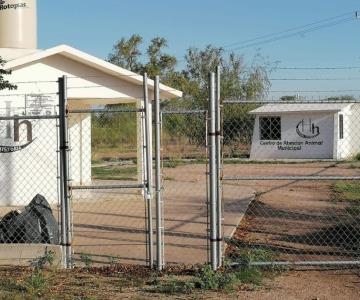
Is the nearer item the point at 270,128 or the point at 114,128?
the point at 114,128

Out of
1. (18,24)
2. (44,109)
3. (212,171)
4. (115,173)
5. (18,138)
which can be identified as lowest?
(115,173)

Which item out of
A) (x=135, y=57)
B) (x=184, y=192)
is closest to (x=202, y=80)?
(x=135, y=57)

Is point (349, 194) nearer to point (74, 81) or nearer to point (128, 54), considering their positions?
point (74, 81)

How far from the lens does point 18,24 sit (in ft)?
57.3

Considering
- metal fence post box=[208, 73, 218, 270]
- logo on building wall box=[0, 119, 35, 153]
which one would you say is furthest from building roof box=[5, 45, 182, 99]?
metal fence post box=[208, 73, 218, 270]

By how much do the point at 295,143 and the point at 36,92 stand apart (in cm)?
2278

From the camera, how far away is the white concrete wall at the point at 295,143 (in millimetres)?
36094

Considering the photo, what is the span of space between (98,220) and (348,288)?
22.3 ft

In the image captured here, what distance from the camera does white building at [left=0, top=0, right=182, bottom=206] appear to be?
52.6ft

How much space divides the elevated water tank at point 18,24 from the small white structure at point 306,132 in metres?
20.4

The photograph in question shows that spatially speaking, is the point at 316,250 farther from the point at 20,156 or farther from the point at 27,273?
the point at 20,156

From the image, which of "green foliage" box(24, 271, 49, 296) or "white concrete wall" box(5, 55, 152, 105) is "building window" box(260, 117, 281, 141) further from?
"green foliage" box(24, 271, 49, 296)

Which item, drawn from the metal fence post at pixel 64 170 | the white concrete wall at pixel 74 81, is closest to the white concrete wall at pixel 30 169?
the white concrete wall at pixel 74 81

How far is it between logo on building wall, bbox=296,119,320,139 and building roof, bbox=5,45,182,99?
67.1 feet
